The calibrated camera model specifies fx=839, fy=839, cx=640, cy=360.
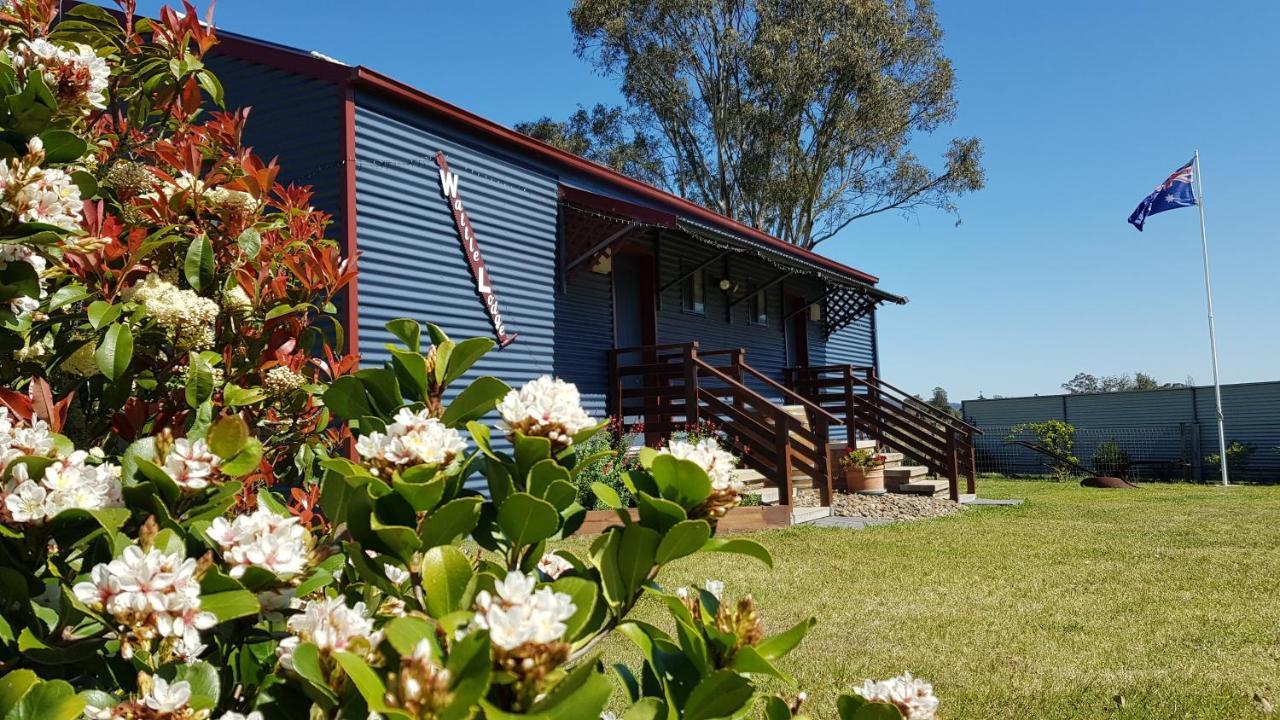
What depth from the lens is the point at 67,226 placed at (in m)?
1.29

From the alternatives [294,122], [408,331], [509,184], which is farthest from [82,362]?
[509,184]

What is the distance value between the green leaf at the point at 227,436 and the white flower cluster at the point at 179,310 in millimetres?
539

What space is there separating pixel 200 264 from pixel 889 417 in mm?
14219

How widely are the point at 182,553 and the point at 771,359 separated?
14.9 meters

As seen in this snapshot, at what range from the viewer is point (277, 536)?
1.03 metres

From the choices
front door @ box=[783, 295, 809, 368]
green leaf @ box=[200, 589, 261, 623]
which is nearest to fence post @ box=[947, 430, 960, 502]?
front door @ box=[783, 295, 809, 368]

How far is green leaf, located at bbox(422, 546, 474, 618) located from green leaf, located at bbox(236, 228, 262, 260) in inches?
45.0

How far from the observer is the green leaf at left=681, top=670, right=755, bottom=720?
1.03 meters

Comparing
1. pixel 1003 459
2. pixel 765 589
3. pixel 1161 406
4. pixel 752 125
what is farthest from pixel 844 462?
pixel 752 125

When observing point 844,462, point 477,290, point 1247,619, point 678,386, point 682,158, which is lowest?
point 1247,619

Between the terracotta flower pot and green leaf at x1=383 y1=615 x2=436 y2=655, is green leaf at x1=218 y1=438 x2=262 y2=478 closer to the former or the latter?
green leaf at x1=383 y1=615 x2=436 y2=655

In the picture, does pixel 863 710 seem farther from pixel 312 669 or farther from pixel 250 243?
pixel 250 243

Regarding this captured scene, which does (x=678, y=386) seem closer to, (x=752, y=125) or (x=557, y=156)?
(x=557, y=156)

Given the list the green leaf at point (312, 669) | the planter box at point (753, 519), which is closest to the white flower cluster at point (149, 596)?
the green leaf at point (312, 669)
